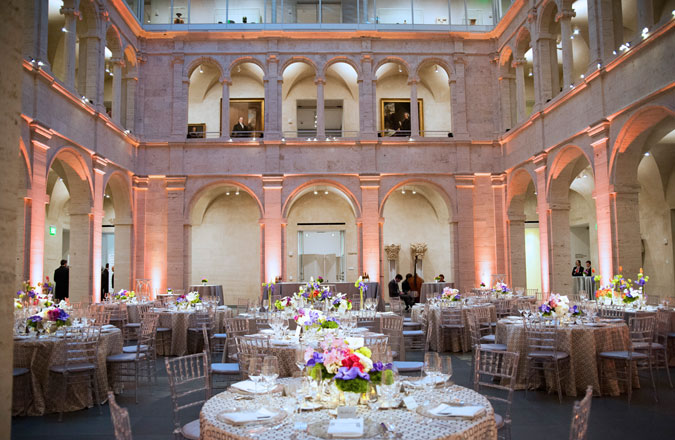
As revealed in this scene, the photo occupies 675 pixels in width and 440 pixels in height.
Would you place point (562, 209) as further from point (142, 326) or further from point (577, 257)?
point (142, 326)

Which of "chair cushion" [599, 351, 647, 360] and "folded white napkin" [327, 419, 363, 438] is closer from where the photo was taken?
"folded white napkin" [327, 419, 363, 438]

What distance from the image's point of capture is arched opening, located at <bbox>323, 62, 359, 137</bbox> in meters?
21.7

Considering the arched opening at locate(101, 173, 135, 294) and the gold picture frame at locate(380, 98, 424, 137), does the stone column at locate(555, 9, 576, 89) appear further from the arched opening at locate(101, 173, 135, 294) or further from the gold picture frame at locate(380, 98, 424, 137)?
the arched opening at locate(101, 173, 135, 294)

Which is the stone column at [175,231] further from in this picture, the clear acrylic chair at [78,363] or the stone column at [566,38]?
the stone column at [566,38]

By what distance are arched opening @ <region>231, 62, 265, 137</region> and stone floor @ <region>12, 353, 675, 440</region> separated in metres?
14.6

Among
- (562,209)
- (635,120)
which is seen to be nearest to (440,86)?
(562,209)

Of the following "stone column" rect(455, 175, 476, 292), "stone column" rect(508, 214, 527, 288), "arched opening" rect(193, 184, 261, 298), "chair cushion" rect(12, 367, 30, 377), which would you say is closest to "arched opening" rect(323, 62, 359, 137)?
"arched opening" rect(193, 184, 261, 298)

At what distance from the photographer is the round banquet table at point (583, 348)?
732 cm

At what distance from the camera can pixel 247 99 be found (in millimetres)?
20828

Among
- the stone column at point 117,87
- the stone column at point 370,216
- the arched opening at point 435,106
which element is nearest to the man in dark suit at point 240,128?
the stone column at point 117,87

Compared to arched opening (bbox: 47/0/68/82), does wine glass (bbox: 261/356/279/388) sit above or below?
below

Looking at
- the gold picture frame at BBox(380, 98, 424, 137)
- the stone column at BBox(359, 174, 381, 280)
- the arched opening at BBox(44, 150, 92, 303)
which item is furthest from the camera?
the gold picture frame at BBox(380, 98, 424, 137)

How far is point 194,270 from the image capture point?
21.8 meters

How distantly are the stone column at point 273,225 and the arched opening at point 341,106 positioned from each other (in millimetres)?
4756
